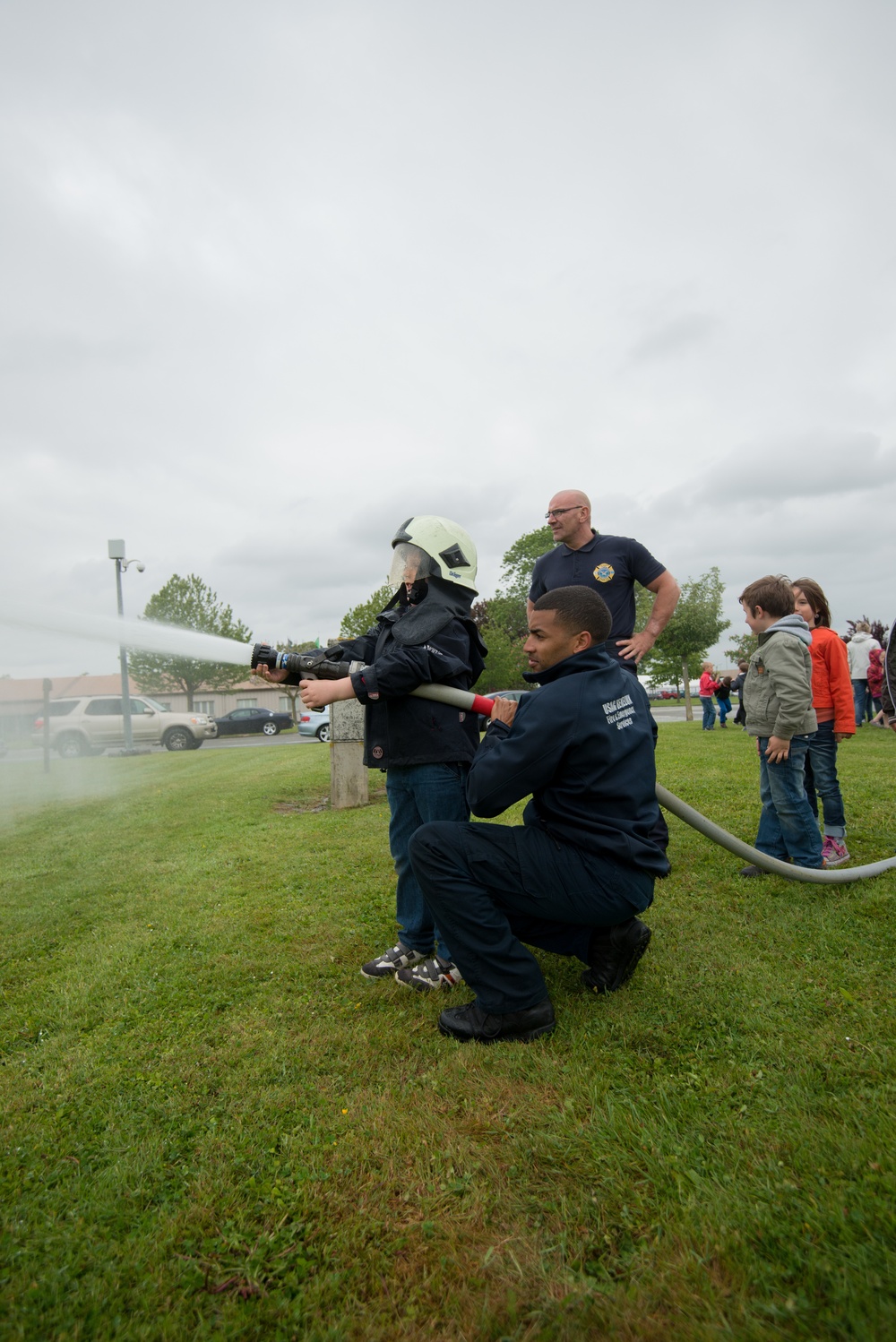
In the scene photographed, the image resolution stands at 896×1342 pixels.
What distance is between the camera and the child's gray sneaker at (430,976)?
12.2ft

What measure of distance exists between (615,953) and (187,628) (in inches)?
1507

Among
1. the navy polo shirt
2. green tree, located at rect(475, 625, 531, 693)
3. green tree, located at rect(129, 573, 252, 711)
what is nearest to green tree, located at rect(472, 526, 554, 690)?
green tree, located at rect(475, 625, 531, 693)

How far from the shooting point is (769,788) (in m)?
5.32

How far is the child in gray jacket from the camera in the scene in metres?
5.04

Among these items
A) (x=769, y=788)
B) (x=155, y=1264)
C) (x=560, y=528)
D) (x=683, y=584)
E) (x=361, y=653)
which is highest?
(x=683, y=584)

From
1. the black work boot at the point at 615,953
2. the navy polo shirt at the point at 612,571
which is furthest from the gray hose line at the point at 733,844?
the navy polo shirt at the point at 612,571

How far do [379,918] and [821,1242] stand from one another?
Result: 324 centimetres

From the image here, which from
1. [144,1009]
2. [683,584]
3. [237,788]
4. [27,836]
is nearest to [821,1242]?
[144,1009]

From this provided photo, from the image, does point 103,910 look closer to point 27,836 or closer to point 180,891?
point 180,891

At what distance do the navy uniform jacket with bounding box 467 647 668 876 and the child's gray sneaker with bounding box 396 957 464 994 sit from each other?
3.56 ft

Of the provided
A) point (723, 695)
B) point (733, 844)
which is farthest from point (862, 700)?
point (733, 844)

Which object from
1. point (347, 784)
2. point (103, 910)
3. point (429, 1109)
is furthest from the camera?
point (347, 784)

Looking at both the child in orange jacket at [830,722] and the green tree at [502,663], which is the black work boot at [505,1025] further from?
the green tree at [502,663]

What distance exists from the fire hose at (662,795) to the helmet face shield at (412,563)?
1.99ft
